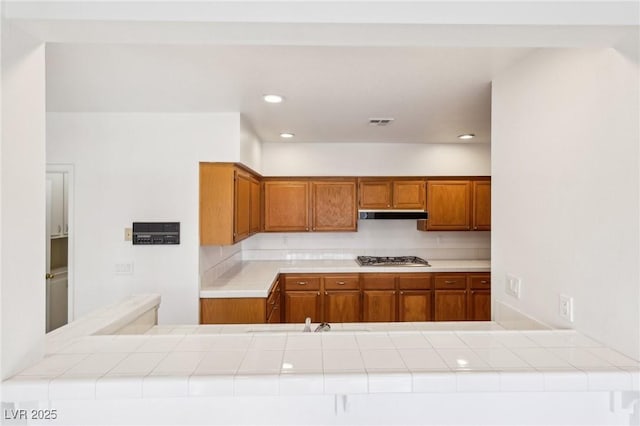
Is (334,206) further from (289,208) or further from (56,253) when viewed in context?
(56,253)

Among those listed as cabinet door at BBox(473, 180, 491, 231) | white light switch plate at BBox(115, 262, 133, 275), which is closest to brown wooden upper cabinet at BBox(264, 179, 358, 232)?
cabinet door at BBox(473, 180, 491, 231)

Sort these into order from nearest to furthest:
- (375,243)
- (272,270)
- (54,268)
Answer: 1. (54,268)
2. (272,270)
3. (375,243)

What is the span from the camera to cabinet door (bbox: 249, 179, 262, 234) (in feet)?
11.4

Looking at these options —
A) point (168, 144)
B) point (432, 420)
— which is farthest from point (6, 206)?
point (168, 144)

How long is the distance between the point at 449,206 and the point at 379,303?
1429mm

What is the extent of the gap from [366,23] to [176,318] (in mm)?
2587

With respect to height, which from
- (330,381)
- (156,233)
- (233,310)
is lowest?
(233,310)

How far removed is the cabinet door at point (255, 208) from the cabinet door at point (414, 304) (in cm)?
176

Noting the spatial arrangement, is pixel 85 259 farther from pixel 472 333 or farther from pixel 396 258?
pixel 396 258

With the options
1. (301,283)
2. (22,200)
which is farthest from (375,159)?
(22,200)

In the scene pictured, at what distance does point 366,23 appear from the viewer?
101cm

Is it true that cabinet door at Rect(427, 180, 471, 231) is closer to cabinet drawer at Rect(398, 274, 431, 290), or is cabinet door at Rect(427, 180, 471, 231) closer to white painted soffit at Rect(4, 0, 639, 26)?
cabinet drawer at Rect(398, 274, 431, 290)

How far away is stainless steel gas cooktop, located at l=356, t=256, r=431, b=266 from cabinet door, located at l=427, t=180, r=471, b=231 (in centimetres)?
42

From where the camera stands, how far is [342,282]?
3670 millimetres
